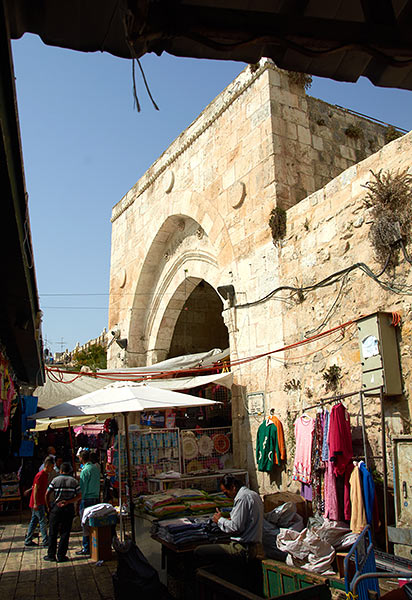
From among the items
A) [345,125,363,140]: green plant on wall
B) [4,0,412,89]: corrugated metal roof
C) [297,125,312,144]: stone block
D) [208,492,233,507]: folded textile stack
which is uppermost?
Answer: [345,125,363,140]: green plant on wall

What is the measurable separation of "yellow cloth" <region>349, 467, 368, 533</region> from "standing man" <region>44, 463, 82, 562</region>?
356 centimetres

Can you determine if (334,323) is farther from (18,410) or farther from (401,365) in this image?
(18,410)

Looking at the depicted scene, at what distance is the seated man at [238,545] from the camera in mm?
4203

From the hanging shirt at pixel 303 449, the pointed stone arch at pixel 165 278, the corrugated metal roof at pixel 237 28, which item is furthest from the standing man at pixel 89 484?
the corrugated metal roof at pixel 237 28

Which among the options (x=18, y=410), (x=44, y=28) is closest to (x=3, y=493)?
(x=18, y=410)

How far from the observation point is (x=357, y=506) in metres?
4.93

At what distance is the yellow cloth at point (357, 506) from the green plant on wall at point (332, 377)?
5.22ft

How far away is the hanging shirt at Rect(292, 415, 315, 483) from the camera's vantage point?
6227mm

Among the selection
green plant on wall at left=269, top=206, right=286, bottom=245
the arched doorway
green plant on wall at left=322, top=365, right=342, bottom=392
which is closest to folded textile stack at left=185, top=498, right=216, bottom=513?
green plant on wall at left=322, top=365, right=342, bottom=392

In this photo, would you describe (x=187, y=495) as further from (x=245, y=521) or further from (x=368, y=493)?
(x=368, y=493)

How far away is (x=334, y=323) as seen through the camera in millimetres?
6648

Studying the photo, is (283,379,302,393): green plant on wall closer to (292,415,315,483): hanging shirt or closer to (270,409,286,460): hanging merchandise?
(270,409,286,460): hanging merchandise

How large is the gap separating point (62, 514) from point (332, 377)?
4.00 m

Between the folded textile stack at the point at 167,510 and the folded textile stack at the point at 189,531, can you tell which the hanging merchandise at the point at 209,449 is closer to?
the folded textile stack at the point at 167,510
